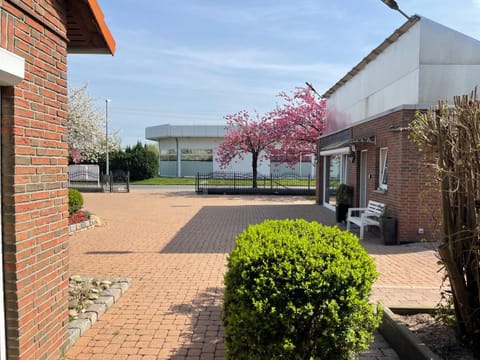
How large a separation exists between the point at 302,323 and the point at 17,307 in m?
2.13

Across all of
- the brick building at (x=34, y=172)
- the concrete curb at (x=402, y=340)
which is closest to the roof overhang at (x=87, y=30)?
the brick building at (x=34, y=172)

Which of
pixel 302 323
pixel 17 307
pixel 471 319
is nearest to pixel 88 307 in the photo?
pixel 17 307

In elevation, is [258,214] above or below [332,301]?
below

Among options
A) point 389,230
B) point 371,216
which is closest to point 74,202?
point 371,216

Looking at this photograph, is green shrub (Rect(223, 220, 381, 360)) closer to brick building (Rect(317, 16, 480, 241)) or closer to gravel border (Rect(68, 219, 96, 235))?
brick building (Rect(317, 16, 480, 241))

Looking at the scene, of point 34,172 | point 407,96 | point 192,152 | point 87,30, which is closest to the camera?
point 34,172

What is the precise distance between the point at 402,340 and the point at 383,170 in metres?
7.32

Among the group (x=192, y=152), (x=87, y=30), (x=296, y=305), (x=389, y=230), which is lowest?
(x=389, y=230)

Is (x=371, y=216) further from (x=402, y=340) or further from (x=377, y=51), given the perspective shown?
(x=402, y=340)

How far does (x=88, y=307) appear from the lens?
182 inches

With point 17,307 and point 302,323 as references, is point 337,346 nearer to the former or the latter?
point 302,323

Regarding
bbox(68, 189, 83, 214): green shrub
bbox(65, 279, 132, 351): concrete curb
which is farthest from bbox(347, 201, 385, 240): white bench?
bbox(68, 189, 83, 214): green shrub

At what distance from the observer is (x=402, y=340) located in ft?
11.8

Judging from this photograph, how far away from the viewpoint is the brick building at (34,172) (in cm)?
292
